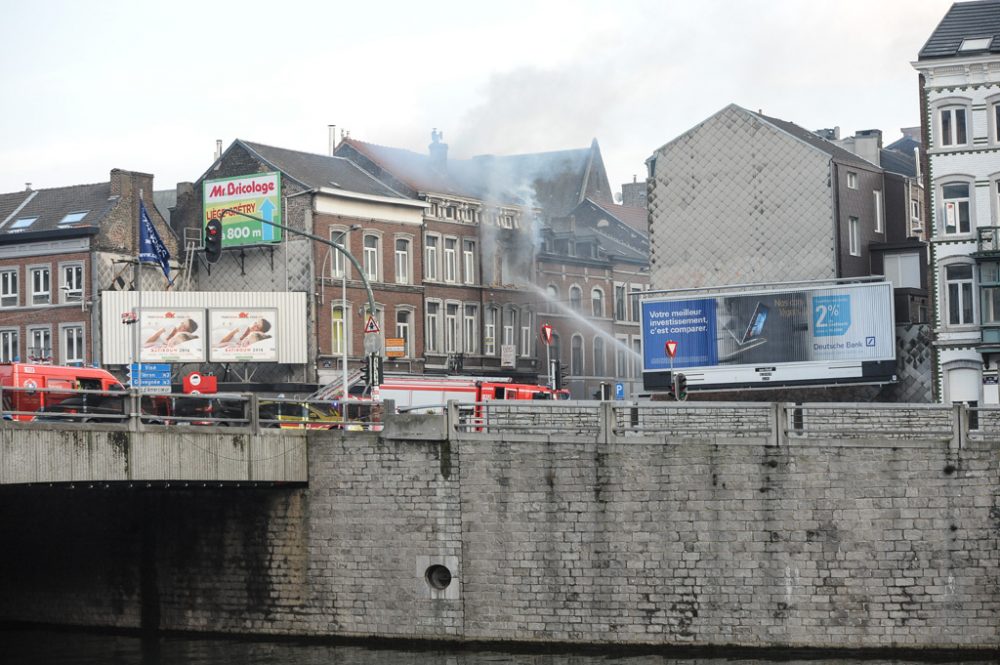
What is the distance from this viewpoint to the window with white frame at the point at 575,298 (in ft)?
299

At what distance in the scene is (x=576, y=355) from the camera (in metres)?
91.0

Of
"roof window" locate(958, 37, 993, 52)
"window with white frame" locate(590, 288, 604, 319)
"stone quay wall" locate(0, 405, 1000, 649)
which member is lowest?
"stone quay wall" locate(0, 405, 1000, 649)

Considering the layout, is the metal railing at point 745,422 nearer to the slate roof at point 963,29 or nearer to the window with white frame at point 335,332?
the slate roof at point 963,29

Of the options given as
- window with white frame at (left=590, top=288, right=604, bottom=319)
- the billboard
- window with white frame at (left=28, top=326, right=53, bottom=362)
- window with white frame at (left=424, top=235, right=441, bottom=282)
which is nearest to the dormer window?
window with white frame at (left=28, top=326, right=53, bottom=362)

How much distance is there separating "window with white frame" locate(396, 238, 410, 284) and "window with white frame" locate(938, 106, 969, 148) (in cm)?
2915

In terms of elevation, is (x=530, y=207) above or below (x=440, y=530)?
above

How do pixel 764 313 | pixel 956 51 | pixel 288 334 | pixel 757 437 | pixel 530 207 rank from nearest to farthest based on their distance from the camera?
pixel 757 437 → pixel 956 51 → pixel 764 313 → pixel 288 334 → pixel 530 207

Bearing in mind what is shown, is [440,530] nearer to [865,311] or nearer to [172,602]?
[172,602]

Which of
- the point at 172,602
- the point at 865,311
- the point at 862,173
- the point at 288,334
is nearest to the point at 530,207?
the point at 288,334

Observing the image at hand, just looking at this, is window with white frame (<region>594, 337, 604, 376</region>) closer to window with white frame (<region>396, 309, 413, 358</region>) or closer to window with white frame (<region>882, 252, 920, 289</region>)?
window with white frame (<region>396, 309, 413, 358</region>)

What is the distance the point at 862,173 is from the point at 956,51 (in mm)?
11468

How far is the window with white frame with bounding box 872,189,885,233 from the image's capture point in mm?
68312

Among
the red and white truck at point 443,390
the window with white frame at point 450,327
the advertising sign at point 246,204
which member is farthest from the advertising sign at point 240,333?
the red and white truck at point 443,390

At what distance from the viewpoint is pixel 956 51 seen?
56344 millimetres
